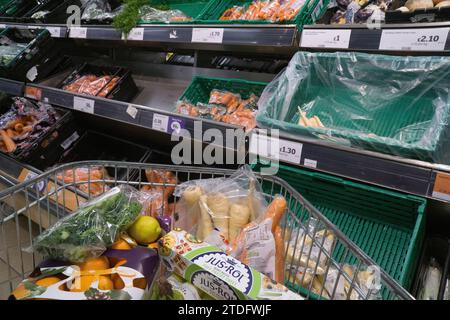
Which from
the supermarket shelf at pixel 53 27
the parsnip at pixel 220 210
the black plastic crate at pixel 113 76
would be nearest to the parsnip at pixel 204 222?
the parsnip at pixel 220 210

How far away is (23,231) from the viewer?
2105mm

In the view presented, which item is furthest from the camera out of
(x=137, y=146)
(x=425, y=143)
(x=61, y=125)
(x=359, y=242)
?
(x=137, y=146)

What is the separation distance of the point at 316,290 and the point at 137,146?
154cm

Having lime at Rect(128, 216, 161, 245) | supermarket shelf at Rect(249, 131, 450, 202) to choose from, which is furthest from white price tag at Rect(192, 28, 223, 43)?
lime at Rect(128, 216, 161, 245)

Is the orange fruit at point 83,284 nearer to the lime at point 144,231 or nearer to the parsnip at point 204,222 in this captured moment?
the lime at point 144,231

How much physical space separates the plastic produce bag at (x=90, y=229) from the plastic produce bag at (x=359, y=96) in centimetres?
56

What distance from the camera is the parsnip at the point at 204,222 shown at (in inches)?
34.4

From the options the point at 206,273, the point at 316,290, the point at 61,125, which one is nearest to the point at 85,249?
the point at 206,273

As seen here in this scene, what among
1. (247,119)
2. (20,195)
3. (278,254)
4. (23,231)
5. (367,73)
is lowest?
(23,231)

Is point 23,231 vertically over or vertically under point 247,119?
under

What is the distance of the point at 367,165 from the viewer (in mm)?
917

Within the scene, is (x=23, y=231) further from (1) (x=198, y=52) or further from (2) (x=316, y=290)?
(2) (x=316, y=290)

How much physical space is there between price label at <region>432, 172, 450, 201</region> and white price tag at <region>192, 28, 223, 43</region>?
0.98 meters

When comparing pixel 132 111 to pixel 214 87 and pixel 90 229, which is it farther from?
pixel 90 229
